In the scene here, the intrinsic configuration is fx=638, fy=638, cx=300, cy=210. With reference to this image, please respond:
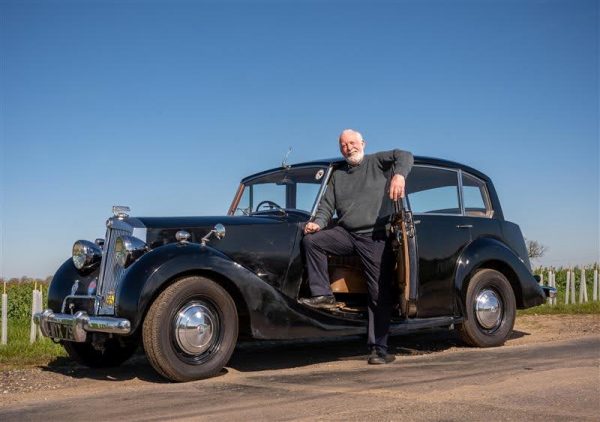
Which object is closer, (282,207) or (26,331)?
(282,207)

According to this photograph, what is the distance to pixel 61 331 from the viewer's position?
5.05m

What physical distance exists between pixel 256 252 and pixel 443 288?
2112 mm

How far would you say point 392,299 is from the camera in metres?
5.78

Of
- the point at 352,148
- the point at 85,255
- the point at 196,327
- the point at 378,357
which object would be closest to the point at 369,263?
the point at 378,357

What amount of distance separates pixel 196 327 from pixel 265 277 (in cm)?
94

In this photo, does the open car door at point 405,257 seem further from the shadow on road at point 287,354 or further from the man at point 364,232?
the shadow on road at point 287,354

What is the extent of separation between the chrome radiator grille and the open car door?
2.26 m

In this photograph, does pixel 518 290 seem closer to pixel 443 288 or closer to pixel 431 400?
pixel 443 288

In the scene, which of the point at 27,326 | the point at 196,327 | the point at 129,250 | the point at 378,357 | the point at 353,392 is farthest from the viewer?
the point at 27,326

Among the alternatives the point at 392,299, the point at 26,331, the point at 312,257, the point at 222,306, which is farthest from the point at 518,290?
the point at 26,331

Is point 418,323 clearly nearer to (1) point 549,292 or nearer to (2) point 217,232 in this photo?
(1) point 549,292

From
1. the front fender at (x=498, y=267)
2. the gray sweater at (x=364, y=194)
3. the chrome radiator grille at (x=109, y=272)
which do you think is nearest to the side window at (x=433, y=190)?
the front fender at (x=498, y=267)

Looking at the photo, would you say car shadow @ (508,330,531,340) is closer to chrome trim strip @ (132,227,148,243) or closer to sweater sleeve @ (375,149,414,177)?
sweater sleeve @ (375,149,414,177)

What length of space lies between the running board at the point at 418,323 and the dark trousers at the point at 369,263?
0.34 metres
